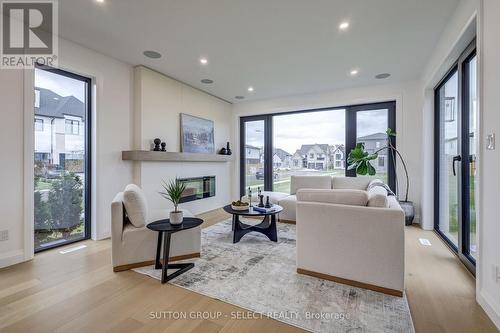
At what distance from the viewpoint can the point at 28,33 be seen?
2871mm

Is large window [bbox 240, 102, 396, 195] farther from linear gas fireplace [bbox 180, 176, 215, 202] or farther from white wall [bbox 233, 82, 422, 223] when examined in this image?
linear gas fireplace [bbox 180, 176, 215, 202]

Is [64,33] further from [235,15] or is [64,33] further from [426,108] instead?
[426,108]

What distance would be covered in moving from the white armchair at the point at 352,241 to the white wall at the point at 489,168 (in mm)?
564

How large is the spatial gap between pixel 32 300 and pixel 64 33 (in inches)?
120

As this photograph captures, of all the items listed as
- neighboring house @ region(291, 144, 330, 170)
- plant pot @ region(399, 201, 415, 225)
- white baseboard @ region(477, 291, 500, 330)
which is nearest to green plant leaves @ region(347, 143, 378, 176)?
plant pot @ region(399, 201, 415, 225)

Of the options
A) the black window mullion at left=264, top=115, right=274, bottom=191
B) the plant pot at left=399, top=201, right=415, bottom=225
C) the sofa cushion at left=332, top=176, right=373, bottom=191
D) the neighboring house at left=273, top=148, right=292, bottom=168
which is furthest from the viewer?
the black window mullion at left=264, top=115, right=274, bottom=191

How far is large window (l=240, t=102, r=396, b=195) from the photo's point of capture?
5.01 metres

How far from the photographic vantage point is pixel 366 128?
16.8 feet

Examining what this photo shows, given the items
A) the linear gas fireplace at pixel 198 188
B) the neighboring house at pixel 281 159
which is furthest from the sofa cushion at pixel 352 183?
the linear gas fireplace at pixel 198 188

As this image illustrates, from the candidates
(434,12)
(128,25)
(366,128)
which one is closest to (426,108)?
(366,128)

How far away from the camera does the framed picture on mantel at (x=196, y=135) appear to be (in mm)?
4878

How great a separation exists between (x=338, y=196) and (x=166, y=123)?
136 inches

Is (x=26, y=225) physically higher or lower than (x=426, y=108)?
lower

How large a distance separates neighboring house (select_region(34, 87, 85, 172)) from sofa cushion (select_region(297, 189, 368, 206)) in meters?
3.26
